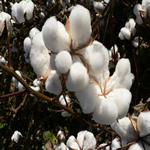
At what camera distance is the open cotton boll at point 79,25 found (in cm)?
40

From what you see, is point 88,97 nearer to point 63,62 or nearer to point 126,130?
point 63,62

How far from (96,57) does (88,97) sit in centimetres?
11

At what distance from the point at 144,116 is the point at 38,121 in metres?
1.78

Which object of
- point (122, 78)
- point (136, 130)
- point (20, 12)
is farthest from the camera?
point (20, 12)

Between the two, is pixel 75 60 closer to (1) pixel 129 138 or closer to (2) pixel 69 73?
(2) pixel 69 73

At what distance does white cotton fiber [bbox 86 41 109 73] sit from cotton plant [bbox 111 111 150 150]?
1.03 feet

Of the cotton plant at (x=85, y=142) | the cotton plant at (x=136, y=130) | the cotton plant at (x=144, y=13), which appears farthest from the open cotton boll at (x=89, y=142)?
the cotton plant at (x=144, y=13)

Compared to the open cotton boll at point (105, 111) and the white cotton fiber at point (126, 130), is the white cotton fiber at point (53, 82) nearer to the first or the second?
the open cotton boll at point (105, 111)

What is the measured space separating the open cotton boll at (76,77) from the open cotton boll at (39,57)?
0.11m

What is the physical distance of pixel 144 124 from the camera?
59cm

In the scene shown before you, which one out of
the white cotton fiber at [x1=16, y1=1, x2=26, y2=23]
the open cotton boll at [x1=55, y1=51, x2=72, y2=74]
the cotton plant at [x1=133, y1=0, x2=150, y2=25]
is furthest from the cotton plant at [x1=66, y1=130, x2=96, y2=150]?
the white cotton fiber at [x1=16, y1=1, x2=26, y2=23]

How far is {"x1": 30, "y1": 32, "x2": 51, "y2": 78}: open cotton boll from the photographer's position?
0.48m

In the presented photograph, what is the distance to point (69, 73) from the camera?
41cm

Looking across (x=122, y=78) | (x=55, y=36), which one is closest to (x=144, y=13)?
(x=122, y=78)
